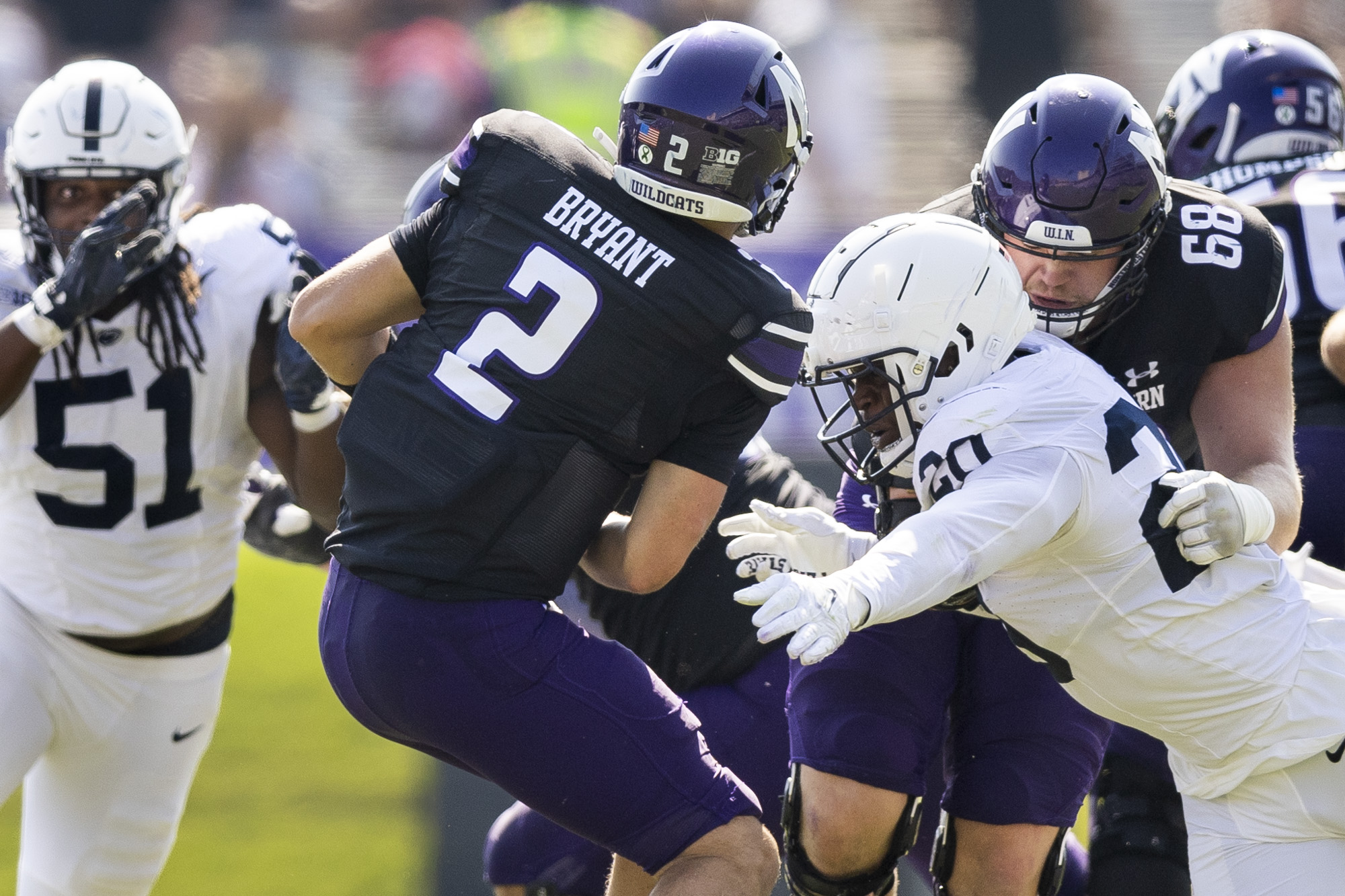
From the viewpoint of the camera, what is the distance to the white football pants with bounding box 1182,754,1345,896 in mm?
2496

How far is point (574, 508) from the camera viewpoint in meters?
2.64

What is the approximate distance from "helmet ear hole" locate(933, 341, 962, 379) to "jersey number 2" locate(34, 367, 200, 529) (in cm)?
204

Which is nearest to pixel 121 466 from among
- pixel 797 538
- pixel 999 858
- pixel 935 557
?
pixel 797 538

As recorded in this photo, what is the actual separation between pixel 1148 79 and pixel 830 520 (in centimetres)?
677

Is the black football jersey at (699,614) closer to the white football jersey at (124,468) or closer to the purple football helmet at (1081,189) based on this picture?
the purple football helmet at (1081,189)

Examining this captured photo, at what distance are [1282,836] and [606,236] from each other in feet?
4.86

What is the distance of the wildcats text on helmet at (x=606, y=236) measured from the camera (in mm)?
2598

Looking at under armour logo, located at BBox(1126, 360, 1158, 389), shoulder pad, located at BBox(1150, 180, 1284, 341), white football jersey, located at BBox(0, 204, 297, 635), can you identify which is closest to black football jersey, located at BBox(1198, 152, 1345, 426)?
shoulder pad, located at BBox(1150, 180, 1284, 341)

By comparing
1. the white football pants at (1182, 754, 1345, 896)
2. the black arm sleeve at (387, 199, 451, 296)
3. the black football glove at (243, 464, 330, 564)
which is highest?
the black arm sleeve at (387, 199, 451, 296)

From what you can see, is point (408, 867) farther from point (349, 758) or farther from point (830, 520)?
point (830, 520)

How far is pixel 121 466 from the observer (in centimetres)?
380

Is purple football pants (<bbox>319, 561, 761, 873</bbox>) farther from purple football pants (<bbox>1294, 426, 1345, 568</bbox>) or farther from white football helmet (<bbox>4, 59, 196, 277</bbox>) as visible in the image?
purple football pants (<bbox>1294, 426, 1345, 568</bbox>)

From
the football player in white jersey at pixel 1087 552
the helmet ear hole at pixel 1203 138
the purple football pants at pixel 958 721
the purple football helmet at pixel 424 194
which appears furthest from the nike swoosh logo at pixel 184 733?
the helmet ear hole at pixel 1203 138

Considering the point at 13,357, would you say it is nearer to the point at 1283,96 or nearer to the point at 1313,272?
the point at 1313,272
